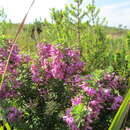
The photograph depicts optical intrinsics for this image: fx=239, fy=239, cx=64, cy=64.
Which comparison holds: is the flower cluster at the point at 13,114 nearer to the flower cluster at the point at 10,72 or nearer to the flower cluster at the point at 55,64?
the flower cluster at the point at 10,72

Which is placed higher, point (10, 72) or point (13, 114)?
point (10, 72)

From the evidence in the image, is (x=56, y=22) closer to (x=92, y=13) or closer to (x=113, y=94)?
(x=92, y=13)

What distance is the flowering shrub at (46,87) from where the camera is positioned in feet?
7.25

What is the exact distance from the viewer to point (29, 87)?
8.02ft

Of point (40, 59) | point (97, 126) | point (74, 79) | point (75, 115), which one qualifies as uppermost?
point (40, 59)

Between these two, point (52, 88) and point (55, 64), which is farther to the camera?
point (52, 88)

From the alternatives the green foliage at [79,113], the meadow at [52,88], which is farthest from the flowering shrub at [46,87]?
the green foliage at [79,113]

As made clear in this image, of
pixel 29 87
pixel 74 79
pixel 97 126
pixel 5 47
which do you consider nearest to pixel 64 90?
pixel 74 79

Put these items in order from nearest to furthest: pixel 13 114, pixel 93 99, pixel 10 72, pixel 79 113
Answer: pixel 79 113
pixel 93 99
pixel 13 114
pixel 10 72

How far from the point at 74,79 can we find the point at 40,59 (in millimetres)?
405

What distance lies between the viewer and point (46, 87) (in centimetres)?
252

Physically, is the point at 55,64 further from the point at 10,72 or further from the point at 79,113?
the point at 79,113

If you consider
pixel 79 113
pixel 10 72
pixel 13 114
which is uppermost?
pixel 10 72

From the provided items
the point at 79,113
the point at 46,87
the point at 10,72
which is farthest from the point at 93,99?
the point at 10,72
